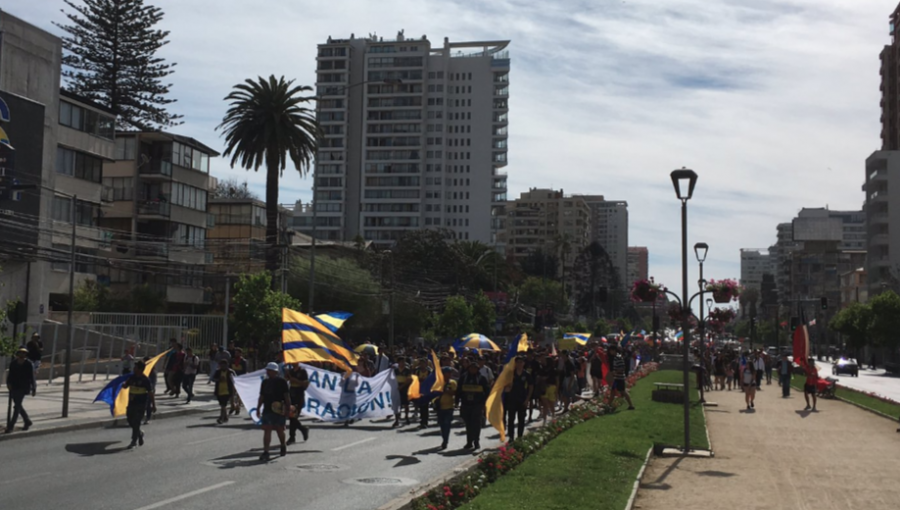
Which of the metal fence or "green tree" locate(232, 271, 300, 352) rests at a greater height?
"green tree" locate(232, 271, 300, 352)

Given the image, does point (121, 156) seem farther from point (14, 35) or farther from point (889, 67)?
point (889, 67)

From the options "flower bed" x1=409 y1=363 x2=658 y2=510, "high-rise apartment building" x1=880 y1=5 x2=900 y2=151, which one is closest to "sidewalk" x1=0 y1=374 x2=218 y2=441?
"flower bed" x1=409 y1=363 x2=658 y2=510

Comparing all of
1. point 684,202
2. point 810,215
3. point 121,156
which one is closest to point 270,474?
point 684,202

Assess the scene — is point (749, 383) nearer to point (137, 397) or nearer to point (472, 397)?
point (472, 397)

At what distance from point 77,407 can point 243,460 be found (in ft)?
40.1

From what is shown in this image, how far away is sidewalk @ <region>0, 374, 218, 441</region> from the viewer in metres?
21.5

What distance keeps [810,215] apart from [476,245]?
10859 cm

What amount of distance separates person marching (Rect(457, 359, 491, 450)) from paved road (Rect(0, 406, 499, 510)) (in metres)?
0.51

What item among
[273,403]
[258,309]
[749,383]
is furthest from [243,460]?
[258,309]

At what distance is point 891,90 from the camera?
119688 millimetres

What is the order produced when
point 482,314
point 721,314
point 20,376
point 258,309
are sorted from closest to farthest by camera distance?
point 20,376 → point 258,309 → point 721,314 → point 482,314

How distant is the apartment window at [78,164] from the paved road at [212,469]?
31.4 meters

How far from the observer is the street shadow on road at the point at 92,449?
56.3ft

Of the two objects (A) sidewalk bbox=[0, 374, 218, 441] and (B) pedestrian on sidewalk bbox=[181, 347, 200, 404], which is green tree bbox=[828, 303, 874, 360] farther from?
(B) pedestrian on sidewalk bbox=[181, 347, 200, 404]
